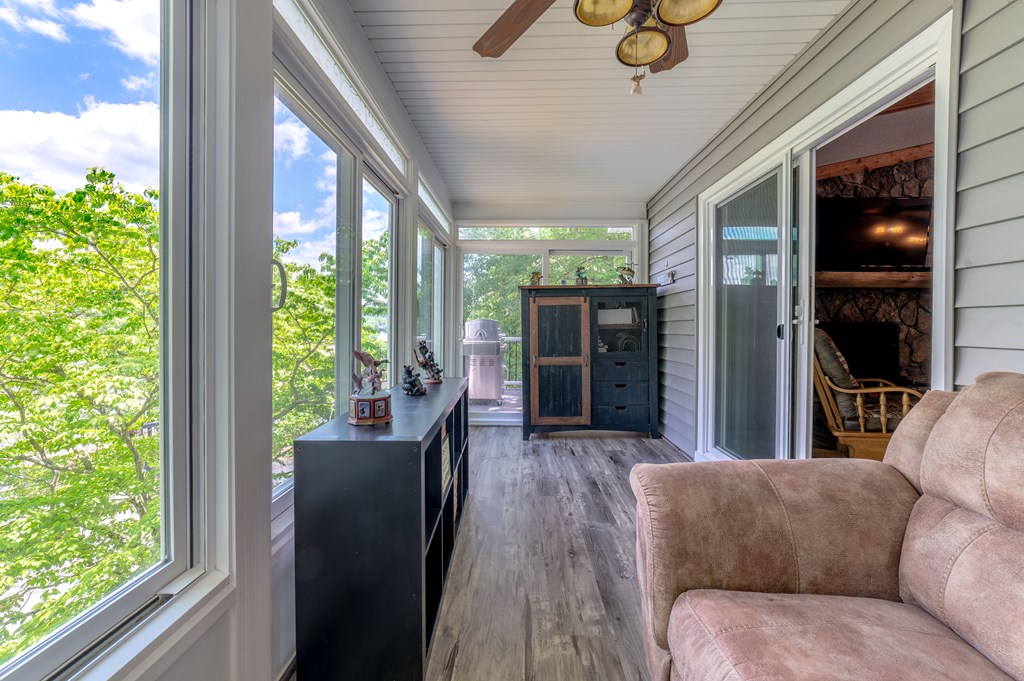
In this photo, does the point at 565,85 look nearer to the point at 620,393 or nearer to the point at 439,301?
the point at 439,301

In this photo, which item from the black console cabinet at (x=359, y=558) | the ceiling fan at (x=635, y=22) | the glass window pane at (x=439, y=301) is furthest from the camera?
the glass window pane at (x=439, y=301)

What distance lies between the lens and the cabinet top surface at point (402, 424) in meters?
1.23

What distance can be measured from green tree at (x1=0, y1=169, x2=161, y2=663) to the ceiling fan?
1298mm

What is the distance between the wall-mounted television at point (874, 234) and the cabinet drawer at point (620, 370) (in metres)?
1.61

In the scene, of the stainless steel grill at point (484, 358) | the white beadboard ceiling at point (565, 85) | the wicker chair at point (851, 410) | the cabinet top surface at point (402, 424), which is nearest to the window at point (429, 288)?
the stainless steel grill at point (484, 358)

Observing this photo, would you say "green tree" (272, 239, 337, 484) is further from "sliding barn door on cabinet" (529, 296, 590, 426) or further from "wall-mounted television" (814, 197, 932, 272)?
"wall-mounted television" (814, 197, 932, 272)

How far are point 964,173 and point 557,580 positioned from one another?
204 centimetres

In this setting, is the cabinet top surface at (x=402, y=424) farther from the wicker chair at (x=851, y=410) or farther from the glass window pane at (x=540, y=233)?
the glass window pane at (x=540, y=233)

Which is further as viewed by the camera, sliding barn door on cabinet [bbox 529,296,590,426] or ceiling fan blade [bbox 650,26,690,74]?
sliding barn door on cabinet [bbox 529,296,590,426]

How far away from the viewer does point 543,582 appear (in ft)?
5.71

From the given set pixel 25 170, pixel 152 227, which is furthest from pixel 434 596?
pixel 25 170

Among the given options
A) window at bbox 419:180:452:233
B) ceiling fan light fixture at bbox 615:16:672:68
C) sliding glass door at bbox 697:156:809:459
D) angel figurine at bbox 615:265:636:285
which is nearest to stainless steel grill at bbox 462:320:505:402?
window at bbox 419:180:452:233

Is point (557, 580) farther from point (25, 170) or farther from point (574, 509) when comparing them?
point (25, 170)

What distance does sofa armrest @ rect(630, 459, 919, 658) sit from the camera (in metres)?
0.96
